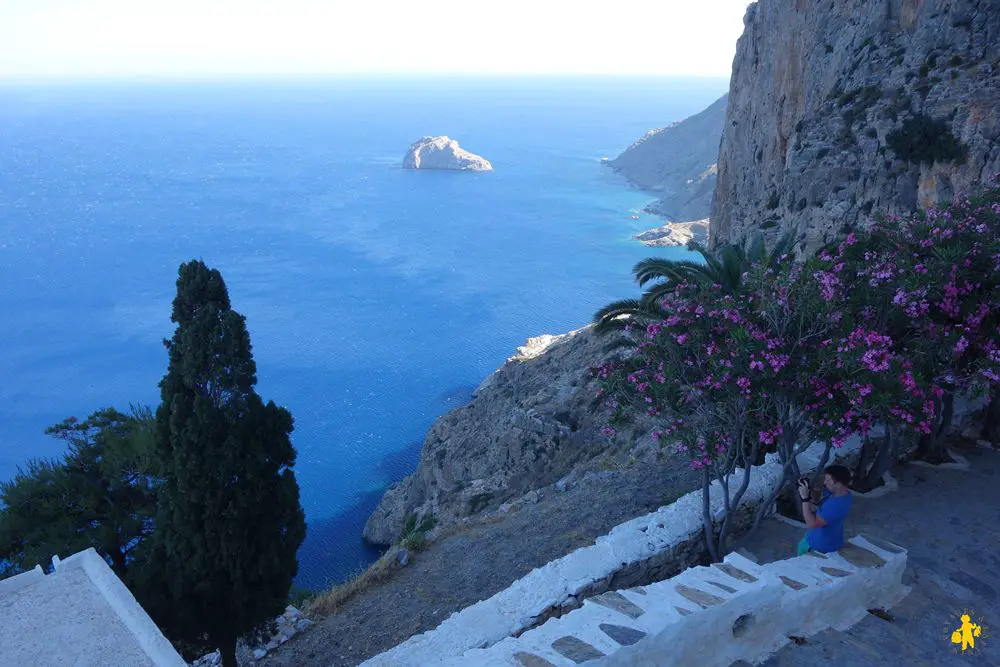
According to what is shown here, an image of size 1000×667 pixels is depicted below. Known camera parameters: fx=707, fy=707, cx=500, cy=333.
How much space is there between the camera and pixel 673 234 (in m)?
73.9

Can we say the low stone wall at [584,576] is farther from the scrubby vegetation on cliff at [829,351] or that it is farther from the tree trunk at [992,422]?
the tree trunk at [992,422]

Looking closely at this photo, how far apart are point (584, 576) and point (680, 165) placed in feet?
349

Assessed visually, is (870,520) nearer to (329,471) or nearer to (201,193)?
(329,471)

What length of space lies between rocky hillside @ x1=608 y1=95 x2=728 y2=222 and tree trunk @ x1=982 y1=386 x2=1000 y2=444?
7572 centimetres

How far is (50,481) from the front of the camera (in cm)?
1218

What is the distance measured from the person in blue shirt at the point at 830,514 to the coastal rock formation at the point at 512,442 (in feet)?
30.2

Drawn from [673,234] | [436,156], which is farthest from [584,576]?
[436,156]

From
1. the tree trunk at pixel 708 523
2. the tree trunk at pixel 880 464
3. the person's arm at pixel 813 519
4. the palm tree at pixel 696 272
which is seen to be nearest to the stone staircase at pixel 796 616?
the person's arm at pixel 813 519

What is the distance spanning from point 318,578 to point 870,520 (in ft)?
70.8

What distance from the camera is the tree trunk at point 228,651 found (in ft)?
35.0

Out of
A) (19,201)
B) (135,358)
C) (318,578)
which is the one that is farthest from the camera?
(19,201)

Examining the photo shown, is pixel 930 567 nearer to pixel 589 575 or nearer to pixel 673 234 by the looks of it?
pixel 589 575

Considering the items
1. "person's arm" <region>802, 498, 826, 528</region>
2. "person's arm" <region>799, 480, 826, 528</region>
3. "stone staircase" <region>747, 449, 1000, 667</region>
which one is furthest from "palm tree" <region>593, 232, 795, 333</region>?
"person's arm" <region>802, 498, 826, 528</region>

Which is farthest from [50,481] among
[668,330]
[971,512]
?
[971,512]
